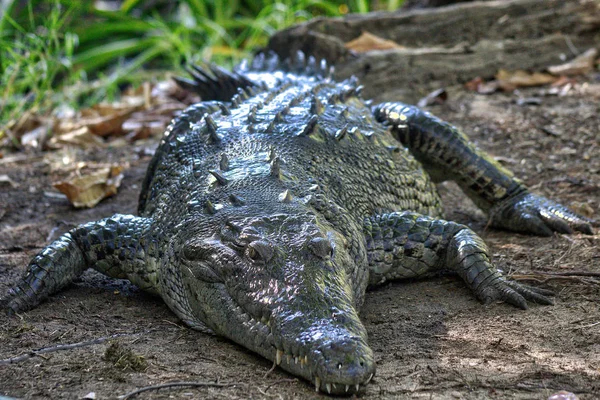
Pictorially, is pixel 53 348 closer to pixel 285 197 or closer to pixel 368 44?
pixel 285 197

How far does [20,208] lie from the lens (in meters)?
5.54

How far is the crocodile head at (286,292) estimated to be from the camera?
2.51 meters

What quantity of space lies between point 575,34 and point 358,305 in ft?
18.4

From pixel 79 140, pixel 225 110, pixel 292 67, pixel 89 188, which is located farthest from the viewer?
pixel 79 140

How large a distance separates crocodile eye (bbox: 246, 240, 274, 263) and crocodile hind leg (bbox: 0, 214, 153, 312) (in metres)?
0.93

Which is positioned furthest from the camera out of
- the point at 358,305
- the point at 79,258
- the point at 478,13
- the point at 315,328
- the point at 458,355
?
the point at 478,13

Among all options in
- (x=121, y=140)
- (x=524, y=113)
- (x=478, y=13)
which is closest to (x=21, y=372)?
(x=121, y=140)

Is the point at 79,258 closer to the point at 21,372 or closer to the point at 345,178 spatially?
the point at 21,372

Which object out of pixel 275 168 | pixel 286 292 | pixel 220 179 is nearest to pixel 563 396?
pixel 286 292

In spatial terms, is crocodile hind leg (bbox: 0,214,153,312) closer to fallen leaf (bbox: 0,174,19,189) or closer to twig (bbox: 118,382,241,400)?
twig (bbox: 118,382,241,400)

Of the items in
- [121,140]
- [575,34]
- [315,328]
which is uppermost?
[315,328]

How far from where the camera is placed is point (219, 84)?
5.81 metres

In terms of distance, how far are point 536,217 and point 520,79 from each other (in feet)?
10.1

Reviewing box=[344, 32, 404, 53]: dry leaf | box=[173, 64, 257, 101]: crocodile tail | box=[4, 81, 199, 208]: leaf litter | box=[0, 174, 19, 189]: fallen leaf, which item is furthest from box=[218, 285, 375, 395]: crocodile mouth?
box=[344, 32, 404, 53]: dry leaf
